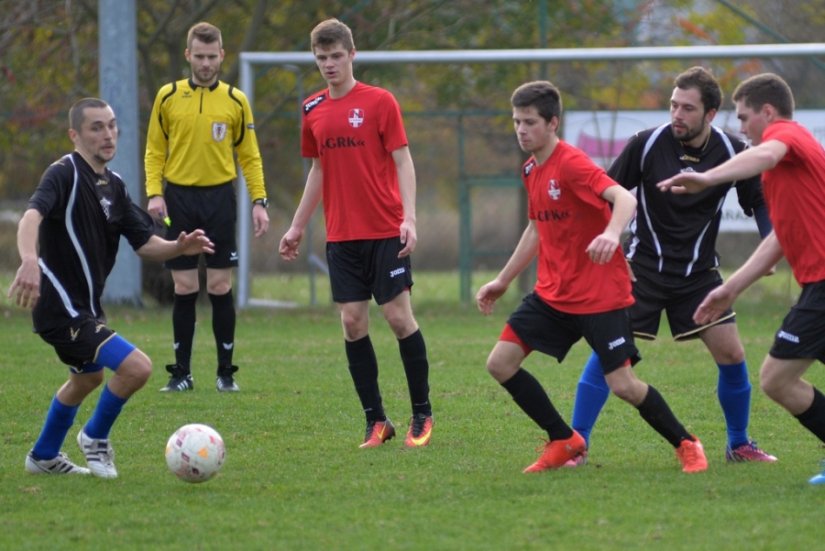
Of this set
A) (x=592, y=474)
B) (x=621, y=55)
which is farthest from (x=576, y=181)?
(x=621, y=55)

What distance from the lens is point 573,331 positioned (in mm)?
5535

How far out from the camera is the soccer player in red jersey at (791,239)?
5039 millimetres

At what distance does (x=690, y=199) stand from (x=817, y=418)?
122 centimetres

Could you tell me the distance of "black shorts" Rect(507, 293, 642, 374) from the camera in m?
5.34

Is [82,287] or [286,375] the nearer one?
[82,287]

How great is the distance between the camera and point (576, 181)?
5.34 meters

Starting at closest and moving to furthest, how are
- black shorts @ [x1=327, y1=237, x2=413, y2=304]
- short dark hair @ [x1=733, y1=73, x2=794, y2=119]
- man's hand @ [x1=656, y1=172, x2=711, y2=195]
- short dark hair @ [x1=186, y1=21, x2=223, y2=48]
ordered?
man's hand @ [x1=656, y1=172, x2=711, y2=195] < short dark hair @ [x1=733, y1=73, x2=794, y2=119] < black shorts @ [x1=327, y1=237, x2=413, y2=304] < short dark hair @ [x1=186, y1=21, x2=223, y2=48]

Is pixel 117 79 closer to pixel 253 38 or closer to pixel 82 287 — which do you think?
pixel 253 38

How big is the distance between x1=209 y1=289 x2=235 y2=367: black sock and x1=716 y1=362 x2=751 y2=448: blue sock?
356cm

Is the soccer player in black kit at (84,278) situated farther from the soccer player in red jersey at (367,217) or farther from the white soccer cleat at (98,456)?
the soccer player in red jersey at (367,217)

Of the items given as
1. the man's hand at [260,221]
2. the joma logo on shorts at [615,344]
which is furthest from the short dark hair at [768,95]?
the man's hand at [260,221]

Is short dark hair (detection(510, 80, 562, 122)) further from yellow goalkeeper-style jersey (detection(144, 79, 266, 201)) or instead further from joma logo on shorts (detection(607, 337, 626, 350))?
yellow goalkeeper-style jersey (detection(144, 79, 266, 201))

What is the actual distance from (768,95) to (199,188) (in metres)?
4.39

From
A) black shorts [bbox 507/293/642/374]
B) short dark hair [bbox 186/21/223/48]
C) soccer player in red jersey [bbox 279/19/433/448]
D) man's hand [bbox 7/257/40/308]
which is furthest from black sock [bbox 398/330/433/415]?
short dark hair [bbox 186/21/223/48]
